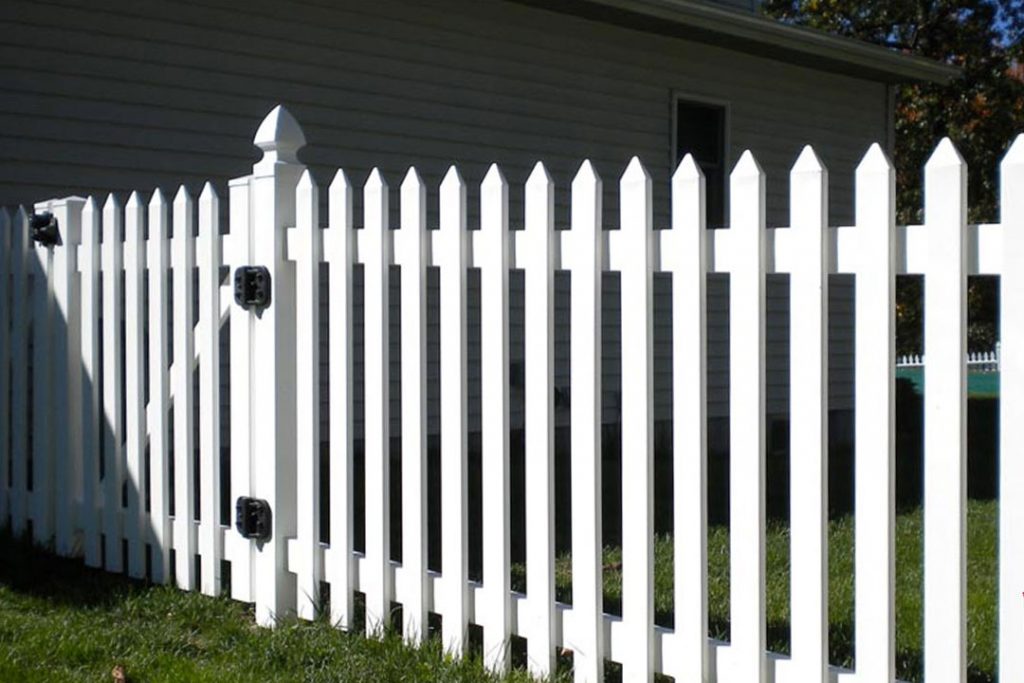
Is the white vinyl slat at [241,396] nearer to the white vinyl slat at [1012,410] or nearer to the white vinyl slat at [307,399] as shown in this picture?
the white vinyl slat at [307,399]

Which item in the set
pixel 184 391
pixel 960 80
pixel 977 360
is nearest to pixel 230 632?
pixel 184 391

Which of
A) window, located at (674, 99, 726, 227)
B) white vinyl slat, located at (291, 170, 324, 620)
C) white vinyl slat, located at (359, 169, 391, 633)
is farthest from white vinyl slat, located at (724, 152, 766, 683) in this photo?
window, located at (674, 99, 726, 227)

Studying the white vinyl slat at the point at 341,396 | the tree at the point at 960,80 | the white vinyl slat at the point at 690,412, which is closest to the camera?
the white vinyl slat at the point at 690,412

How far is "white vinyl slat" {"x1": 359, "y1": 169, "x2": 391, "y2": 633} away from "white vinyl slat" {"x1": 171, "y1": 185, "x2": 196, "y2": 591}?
0.96m

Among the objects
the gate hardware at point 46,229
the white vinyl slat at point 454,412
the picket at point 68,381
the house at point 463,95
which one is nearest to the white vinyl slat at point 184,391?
the picket at point 68,381

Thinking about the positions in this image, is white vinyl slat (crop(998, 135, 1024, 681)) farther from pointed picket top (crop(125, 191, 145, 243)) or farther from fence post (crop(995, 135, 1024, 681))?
pointed picket top (crop(125, 191, 145, 243))

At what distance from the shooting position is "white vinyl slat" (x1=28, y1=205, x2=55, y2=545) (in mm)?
5816

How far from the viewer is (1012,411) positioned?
2.90m

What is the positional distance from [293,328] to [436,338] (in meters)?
5.78

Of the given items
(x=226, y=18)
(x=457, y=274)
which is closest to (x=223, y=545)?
(x=457, y=274)

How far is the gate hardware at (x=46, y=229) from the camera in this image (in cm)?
578

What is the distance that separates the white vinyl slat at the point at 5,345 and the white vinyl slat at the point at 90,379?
669 mm

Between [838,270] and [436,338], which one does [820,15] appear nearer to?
[436,338]

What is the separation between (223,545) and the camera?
4984mm
